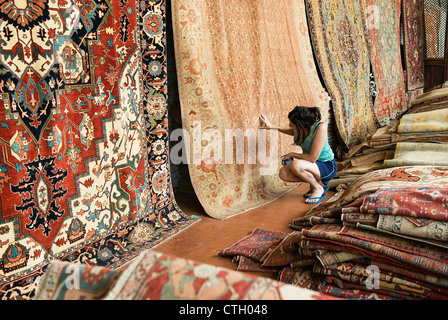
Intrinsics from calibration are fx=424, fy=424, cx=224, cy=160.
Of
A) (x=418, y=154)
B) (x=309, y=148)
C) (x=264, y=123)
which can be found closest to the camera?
(x=418, y=154)

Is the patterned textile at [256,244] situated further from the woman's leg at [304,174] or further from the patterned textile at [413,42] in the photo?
the patterned textile at [413,42]

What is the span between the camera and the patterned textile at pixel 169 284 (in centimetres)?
96

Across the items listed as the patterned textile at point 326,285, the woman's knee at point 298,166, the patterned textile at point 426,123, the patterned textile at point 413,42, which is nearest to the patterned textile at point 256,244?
the patterned textile at point 326,285

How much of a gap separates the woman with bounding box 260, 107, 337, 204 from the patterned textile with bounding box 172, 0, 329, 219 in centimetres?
25

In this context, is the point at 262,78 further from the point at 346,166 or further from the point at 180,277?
the point at 180,277

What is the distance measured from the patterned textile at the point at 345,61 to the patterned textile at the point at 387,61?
469mm

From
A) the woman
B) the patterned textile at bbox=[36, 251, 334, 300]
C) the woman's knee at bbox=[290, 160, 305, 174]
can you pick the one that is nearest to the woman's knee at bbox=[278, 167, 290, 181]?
the woman

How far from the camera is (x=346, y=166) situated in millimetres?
5203

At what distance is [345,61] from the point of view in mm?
6836

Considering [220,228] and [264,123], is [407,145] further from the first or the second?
[220,228]

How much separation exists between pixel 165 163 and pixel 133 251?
0.83 m

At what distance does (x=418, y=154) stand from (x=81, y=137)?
3.19 metres

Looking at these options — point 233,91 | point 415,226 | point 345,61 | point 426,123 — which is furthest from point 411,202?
point 345,61
